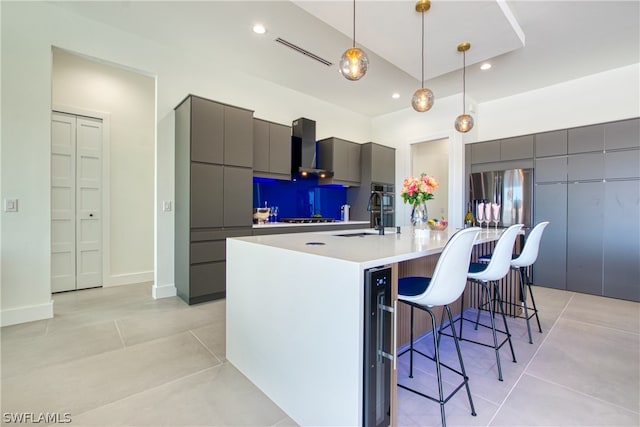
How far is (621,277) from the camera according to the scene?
3527mm

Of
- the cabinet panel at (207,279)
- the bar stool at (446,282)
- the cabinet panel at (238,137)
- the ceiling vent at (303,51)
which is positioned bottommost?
the cabinet panel at (207,279)

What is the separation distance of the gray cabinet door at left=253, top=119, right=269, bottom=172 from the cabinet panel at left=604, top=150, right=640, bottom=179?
455 cm

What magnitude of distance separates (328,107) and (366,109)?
0.86m

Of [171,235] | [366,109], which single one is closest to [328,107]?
[366,109]

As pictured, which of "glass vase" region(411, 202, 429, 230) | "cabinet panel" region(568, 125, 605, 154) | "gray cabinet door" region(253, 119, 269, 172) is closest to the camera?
"glass vase" region(411, 202, 429, 230)

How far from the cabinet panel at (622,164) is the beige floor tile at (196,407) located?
189 inches

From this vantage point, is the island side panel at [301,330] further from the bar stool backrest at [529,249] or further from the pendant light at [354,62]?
the bar stool backrest at [529,249]

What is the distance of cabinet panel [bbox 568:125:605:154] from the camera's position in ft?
12.1

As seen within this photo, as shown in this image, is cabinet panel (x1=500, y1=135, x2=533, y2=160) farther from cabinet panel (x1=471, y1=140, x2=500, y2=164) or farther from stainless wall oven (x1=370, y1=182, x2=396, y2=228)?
stainless wall oven (x1=370, y1=182, x2=396, y2=228)

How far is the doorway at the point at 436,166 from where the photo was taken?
6.40 meters

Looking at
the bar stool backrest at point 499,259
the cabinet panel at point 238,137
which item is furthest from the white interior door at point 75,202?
the bar stool backrest at point 499,259

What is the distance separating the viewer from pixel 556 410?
152 centimetres

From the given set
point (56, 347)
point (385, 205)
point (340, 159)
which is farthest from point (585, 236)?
point (56, 347)

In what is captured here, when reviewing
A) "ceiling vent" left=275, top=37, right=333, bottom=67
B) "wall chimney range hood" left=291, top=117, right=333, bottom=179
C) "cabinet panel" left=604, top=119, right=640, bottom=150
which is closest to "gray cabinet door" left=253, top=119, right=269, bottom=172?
"wall chimney range hood" left=291, top=117, right=333, bottom=179
